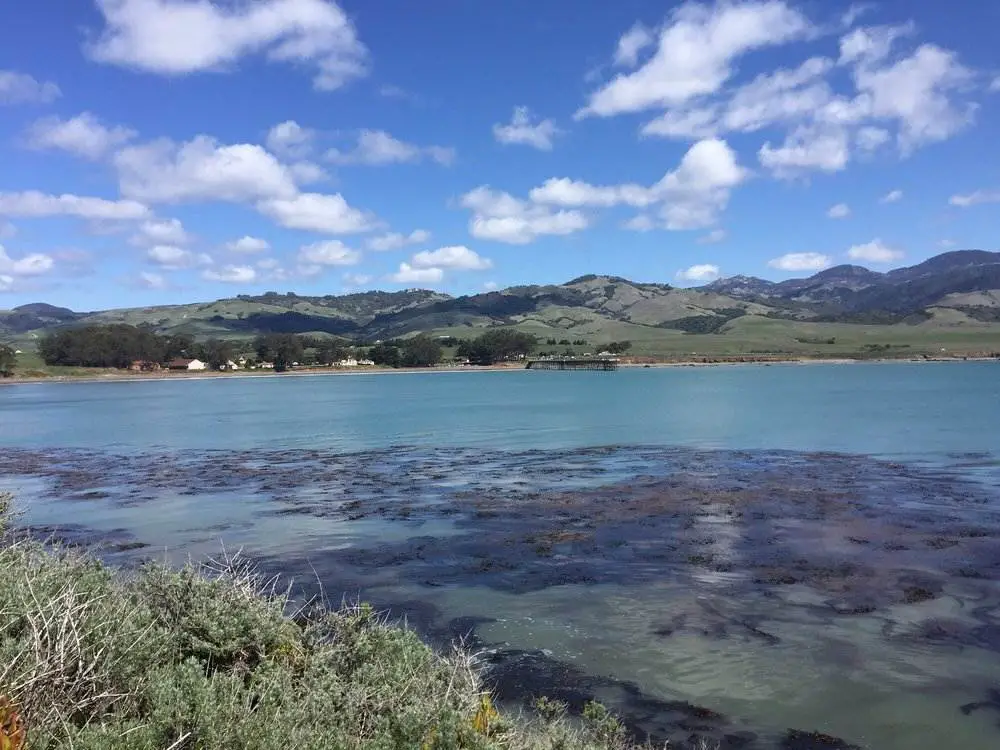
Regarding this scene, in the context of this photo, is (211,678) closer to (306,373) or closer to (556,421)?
(556,421)

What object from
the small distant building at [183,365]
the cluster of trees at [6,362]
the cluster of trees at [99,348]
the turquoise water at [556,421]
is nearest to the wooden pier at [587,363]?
the small distant building at [183,365]

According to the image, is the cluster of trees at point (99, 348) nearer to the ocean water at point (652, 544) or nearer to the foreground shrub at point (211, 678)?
the ocean water at point (652, 544)

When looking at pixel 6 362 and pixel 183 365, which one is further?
pixel 183 365

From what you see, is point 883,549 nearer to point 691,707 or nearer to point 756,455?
point 691,707

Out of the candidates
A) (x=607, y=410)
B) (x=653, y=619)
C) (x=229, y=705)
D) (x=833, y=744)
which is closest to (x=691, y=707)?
(x=833, y=744)

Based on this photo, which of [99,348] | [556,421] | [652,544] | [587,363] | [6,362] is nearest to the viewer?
[652,544]

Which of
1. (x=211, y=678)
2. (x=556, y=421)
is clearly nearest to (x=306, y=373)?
(x=556, y=421)

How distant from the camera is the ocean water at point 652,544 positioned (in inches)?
448

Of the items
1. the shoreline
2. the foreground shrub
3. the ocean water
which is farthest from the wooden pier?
the foreground shrub

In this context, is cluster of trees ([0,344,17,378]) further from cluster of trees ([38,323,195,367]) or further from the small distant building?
the small distant building

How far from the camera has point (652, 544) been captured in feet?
64.6

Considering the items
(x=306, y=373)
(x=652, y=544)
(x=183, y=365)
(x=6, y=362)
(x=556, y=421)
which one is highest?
(x=6, y=362)

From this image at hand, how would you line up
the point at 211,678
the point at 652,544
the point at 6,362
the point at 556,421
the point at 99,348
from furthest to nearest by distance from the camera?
the point at 99,348, the point at 6,362, the point at 556,421, the point at 652,544, the point at 211,678

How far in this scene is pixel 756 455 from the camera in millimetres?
36750
